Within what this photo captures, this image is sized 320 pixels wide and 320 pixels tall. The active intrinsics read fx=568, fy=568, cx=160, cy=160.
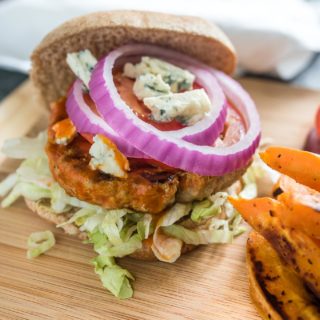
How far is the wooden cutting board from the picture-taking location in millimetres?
2264

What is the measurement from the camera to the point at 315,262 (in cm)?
190

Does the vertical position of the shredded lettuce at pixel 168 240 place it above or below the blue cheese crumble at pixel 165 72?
below

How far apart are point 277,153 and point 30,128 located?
1.75 m

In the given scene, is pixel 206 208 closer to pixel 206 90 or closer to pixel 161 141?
pixel 161 141

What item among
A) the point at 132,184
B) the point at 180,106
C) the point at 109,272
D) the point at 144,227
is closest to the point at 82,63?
the point at 180,106

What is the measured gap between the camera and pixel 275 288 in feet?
6.75

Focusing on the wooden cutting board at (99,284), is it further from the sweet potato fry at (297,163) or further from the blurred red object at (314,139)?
the blurred red object at (314,139)

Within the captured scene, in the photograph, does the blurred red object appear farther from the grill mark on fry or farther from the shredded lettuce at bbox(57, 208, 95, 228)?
the shredded lettuce at bbox(57, 208, 95, 228)

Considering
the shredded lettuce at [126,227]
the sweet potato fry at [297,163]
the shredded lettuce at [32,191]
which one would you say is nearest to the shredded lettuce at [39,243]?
the shredded lettuce at [126,227]

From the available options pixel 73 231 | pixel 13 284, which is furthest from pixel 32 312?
pixel 73 231

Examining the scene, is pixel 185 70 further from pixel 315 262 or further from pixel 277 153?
pixel 315 262

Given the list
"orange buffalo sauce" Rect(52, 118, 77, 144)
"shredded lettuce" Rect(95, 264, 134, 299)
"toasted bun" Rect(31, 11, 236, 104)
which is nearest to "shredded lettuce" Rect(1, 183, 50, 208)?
"orange buffalo sauce" Rect(52, 118, 77, 144)

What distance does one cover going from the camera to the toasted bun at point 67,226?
2479mm

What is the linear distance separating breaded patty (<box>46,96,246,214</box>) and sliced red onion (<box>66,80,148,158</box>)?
9cm
